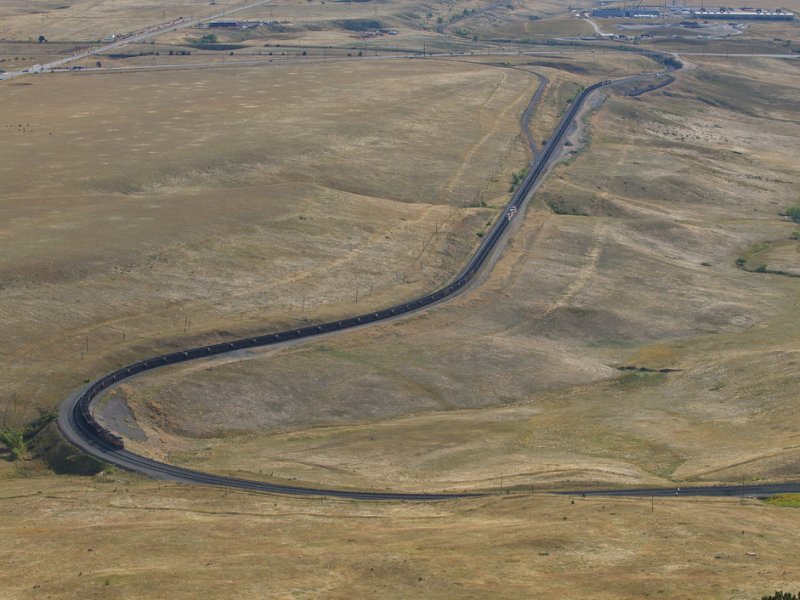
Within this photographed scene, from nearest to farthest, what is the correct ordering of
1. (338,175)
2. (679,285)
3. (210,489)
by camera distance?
(210,489) → (679,285) → (338,175)

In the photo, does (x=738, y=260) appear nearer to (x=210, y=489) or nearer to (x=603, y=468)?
(x=603, y=468)

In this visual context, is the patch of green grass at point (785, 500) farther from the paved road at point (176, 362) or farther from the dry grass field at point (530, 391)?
the paved road at point (176, 362)

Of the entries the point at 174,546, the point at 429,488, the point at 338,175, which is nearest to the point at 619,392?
the point at 429,488

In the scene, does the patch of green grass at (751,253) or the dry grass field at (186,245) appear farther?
the patch of green grass at (751,253)

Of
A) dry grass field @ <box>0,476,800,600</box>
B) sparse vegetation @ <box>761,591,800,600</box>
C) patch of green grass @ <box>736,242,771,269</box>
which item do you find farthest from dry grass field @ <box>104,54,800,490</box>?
sparse vegetation @ <box>761,591,800,600</box>

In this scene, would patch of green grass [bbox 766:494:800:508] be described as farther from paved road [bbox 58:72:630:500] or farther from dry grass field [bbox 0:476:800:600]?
paved road [bbox 58:72:630:500]

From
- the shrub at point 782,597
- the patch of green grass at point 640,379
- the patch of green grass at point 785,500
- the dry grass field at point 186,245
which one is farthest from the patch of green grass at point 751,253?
the shrub at point 782,597

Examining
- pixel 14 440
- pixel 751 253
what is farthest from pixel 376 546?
pixel 751 253
